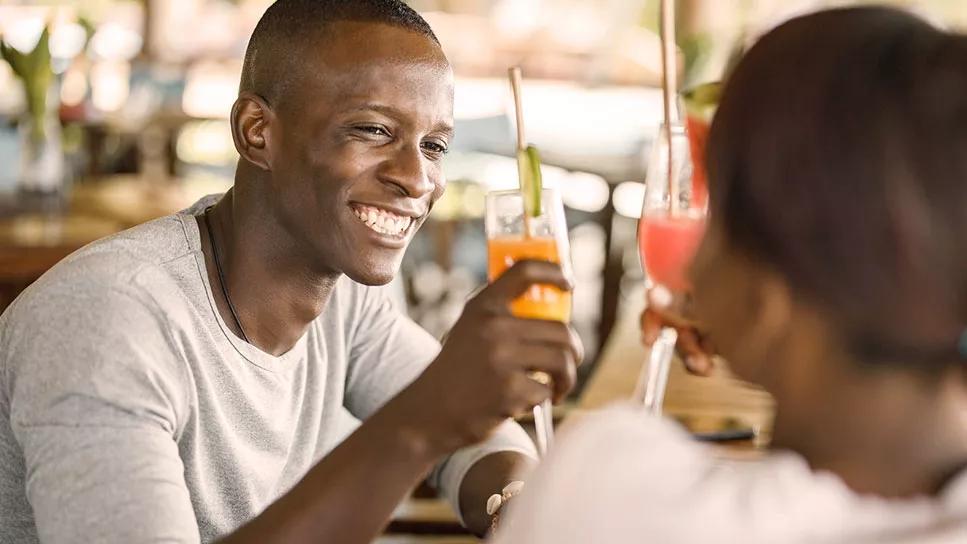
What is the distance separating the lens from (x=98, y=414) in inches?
53.0

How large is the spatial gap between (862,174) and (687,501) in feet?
0.84

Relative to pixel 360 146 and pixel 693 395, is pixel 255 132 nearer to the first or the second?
pixel 360 146

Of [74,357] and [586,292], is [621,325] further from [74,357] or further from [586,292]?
[586,292]

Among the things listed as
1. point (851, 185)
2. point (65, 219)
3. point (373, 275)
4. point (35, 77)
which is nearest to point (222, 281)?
point (373, 275)

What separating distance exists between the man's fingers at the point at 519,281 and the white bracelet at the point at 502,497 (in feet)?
2.07

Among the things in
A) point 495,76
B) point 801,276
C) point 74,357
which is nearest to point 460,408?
point 801,276

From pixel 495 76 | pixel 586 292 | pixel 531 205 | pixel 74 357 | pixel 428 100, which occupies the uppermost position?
pixel 428 100

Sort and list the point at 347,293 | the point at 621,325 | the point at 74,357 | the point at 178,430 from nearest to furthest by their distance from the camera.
A: 1. the point at 74,357
2. the point at 178,430
3. the point at 347,293
4. the point at 621,325

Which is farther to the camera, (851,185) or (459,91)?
Answer: (459,91)

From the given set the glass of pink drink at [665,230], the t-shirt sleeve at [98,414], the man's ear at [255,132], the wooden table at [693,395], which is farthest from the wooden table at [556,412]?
the t-shirt sleeve at [98,414]

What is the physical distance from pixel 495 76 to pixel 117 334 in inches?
280

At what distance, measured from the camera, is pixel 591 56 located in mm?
8578

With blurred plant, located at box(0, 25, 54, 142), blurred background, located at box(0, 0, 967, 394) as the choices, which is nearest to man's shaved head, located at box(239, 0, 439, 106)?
blurred plant, located at box(0, 25, 54, 142)

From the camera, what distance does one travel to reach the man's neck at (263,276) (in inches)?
66.2
